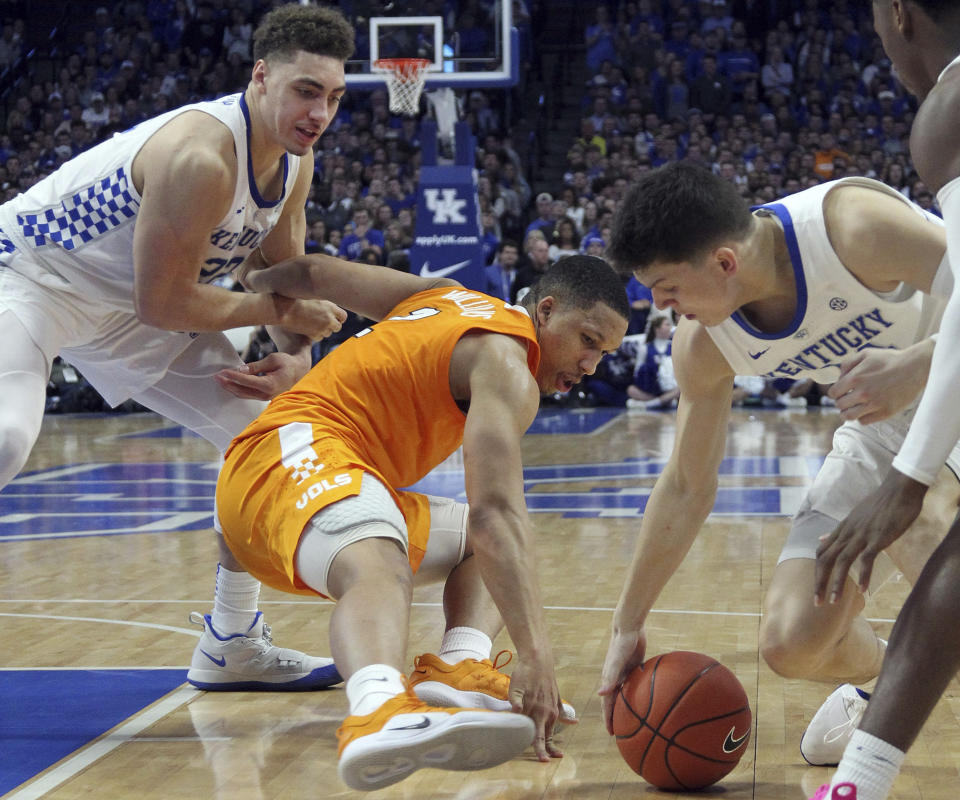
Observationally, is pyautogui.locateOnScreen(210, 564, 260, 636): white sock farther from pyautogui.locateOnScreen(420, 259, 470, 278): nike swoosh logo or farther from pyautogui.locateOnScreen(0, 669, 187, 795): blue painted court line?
pyautogui.locateOnScreen(420, 259, 470, 278): nike swoosh logo

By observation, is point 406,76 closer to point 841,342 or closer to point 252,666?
point 252,666

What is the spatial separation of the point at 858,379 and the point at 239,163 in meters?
2.24

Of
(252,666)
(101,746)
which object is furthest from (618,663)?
(101,746)

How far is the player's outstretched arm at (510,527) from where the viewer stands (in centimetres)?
296

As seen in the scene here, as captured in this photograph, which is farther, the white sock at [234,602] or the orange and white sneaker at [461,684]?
the white sock at [234,602]

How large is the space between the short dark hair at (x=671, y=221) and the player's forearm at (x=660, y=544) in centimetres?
75

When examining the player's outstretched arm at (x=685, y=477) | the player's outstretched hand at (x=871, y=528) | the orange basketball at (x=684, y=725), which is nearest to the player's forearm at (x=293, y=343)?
the player's outstretched arm at (x=685, y=477)

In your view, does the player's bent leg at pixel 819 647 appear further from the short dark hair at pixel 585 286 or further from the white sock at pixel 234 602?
the white sock at pixel 234 602

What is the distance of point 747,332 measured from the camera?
329 centimetres

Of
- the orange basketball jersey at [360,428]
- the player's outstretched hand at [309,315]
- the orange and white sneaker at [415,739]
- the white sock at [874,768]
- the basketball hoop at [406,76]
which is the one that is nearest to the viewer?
the white sock at [874,768]

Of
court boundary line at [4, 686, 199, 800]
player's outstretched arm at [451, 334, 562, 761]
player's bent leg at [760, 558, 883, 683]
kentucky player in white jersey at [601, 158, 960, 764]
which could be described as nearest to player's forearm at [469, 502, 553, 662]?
player's outstretched arm at [451, 334, 562, 761]

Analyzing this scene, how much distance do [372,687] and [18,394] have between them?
1.66 m

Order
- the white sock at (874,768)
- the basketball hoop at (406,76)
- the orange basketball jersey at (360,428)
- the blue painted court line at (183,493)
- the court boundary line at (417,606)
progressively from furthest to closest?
the basketball hoop at (406,76) → the blue painted court line at (183,493) → the court boundary line at (417,606) → the orange basketball jersey at (360,428) → the white sock at (874,768)

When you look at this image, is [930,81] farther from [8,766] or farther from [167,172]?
[8,766]
